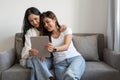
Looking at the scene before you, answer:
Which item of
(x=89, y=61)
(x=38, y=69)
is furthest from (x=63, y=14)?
(x=38, y=69)

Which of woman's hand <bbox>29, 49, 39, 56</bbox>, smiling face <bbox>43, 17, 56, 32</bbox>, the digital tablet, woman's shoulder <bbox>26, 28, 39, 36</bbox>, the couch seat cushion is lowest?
the couch seat cushion

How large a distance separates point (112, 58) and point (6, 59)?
46.7 inches

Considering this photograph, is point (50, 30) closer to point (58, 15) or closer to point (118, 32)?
point (58, 15)

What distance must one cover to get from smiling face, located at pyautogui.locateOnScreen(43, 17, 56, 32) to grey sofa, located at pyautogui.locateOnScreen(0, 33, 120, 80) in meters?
0.47

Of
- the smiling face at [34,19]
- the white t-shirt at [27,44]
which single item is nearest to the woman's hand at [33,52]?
the white t-shirt at [27,44]

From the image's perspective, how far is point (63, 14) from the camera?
9.53 feet

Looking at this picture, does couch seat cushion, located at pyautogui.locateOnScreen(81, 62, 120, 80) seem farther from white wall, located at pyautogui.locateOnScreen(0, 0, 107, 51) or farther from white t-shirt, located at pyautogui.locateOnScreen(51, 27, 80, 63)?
white wall, located at pyautogui.locateOnScreen(0, 0, 107, 51)

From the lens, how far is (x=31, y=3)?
9.43 ft

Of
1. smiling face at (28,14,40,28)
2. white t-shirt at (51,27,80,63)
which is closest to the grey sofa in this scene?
white t-shirt at (51,27,80,63)

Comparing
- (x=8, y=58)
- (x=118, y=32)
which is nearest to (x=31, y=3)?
(x=8, y=58)

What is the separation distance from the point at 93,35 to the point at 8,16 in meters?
1.21

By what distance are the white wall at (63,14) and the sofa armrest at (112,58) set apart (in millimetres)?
527

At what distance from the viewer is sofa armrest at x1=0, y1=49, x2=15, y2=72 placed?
219 cm

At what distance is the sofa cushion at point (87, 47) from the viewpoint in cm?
262
